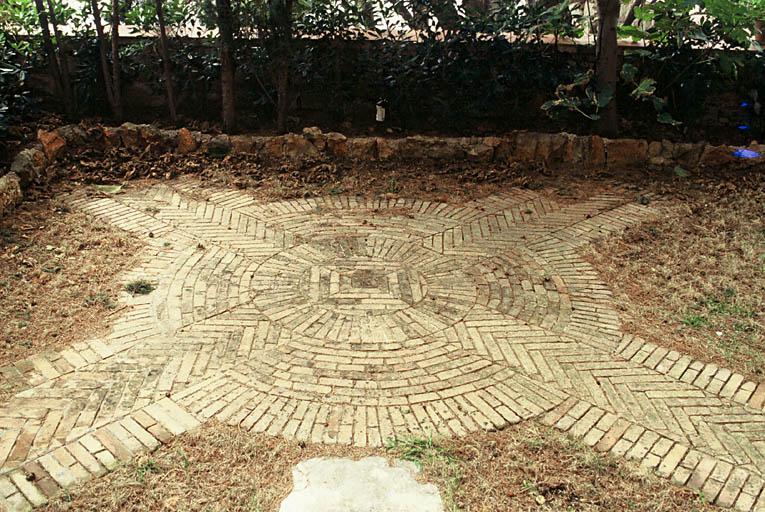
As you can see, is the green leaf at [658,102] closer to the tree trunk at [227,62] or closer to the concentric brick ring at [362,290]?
the concentric brick ring at [362,290]

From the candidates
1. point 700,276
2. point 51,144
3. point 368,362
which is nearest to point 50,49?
point 51,144

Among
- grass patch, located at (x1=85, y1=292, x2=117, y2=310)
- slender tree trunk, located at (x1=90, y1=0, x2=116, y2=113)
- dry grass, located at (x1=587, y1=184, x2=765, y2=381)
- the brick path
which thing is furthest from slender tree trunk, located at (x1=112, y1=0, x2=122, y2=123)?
dry grass, located at (x1=587, y1=184, x2=765, y2=381)

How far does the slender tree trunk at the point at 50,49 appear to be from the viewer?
7324mm

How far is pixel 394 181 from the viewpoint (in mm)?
7215

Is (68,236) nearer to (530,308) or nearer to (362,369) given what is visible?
(362,369)

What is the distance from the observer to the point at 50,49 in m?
7.59

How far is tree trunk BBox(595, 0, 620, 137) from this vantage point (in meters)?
7.41

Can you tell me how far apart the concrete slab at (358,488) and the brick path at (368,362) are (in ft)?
0.76

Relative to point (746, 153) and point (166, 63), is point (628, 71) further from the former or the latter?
point (166, 63)

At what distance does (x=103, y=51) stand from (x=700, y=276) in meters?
7.56

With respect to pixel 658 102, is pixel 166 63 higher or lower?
higher

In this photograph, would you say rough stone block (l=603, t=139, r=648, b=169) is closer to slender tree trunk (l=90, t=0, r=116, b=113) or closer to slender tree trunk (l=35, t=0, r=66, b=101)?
slender tree trunk (l=90, t=0, r=116, b=113)

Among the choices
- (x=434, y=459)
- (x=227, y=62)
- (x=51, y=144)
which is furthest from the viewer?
(x=227, y=62)

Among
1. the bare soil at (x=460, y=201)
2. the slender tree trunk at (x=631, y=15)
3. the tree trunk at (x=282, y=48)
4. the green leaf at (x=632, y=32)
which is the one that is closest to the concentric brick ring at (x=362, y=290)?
the bare soil at (x=460, y=201)
